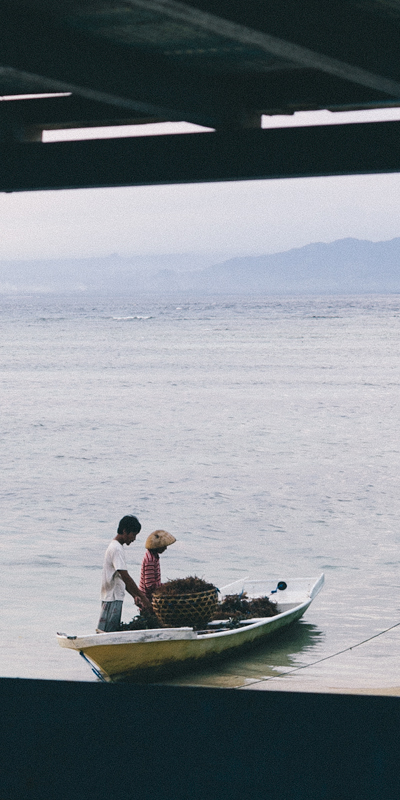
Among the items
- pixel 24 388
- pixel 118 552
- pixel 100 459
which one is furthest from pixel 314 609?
pixel 24 388

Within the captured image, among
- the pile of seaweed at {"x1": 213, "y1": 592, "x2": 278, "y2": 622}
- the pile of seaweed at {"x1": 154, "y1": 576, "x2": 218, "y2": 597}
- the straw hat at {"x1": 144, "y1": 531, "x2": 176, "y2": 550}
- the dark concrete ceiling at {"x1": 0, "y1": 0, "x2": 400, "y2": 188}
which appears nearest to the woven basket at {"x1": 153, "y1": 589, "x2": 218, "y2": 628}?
the pile of seaweed at {"x1": 154, "y1": 576, "x2": 218, "y2": 597}

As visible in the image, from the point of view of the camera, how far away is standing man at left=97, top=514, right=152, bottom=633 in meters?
9.86

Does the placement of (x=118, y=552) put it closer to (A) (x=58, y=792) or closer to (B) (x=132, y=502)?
(A) (x=58, y=792)

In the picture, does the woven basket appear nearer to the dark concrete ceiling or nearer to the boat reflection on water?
the boat reflection on water

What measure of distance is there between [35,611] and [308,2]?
16.3 meters

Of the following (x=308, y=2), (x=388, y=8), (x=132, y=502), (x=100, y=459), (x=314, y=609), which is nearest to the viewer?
(x=308, y=2)

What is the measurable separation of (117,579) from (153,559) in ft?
1.84

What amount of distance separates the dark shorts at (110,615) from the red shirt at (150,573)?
1.23 ft

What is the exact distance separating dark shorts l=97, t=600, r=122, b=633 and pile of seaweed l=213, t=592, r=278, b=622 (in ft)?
6.46

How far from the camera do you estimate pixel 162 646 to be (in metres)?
11.9

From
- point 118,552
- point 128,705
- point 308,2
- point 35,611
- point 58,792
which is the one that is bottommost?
point 35,611

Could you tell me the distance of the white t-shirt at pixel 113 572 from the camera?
10.2 metres

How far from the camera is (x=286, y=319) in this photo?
138 metres

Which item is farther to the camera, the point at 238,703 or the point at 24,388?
the point at 24,388
